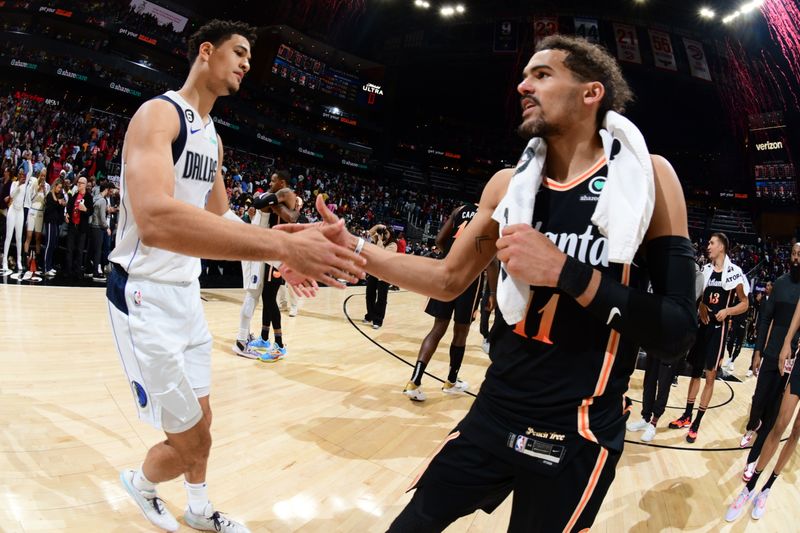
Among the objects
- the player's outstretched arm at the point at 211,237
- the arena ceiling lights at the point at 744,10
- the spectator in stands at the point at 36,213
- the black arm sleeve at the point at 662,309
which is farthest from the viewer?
the arena ceiling lights at the point at 744,10

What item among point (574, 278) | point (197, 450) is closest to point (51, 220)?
point (197, 450)

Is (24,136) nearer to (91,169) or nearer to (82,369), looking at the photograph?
(91,169)

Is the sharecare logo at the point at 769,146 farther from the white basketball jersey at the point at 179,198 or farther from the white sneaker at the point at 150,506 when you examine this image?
the white sneaker at the point at 150,506

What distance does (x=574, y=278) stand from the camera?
118 centimetres

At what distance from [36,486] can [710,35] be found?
31.0 m

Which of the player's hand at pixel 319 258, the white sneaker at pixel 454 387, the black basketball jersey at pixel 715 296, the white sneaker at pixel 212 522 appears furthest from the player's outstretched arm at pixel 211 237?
the black basketball jersey at pixel 715 296

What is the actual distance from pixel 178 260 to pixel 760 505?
13.7 ft

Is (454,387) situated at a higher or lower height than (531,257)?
lower

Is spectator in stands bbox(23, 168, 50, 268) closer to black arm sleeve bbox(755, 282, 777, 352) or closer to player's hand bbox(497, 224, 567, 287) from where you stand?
player's hand bbox(497, 224, 567, 287)

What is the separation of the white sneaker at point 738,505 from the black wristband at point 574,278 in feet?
10.3

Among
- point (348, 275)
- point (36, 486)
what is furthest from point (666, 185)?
point (36, 486)

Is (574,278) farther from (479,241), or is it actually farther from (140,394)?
(140,394)

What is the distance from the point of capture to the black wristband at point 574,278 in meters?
1.18

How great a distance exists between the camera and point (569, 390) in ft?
4.19
